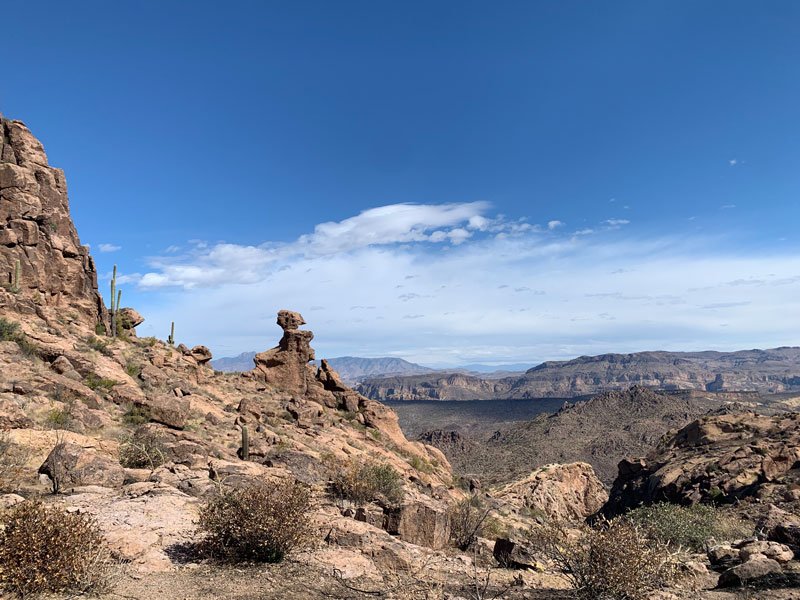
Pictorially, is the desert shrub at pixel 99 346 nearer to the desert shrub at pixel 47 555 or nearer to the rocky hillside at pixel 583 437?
the desert shrub at pixel 47 555

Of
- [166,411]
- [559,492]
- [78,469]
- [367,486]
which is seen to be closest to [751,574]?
[367,486]

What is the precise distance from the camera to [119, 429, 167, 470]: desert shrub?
12.4 metres

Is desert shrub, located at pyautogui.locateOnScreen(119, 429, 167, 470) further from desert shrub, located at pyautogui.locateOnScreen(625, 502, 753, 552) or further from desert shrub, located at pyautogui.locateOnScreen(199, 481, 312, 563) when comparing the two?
desert shrub, located at pyautogui.locateOnScreen(625, 502, 753, 552)

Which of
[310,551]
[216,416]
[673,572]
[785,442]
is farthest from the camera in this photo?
[785,442]

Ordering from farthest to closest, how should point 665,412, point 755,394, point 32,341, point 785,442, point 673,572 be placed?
point 755,394 → point 665,412 → point 785,442 → point 32,341 → point 673,572

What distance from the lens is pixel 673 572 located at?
6426 millimetres

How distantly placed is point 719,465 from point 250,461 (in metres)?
23.0

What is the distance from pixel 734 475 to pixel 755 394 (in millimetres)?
113775

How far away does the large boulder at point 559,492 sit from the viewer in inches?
1196

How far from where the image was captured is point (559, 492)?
32.9 meters

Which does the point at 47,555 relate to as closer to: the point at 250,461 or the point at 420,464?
the point at 250,461

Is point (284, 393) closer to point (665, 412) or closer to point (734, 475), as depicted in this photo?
point (734, 475)

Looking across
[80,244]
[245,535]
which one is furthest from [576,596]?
[80,244]

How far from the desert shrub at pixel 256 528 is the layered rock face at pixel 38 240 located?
2310 centimetres
